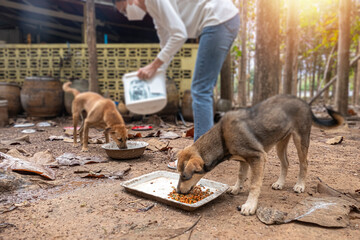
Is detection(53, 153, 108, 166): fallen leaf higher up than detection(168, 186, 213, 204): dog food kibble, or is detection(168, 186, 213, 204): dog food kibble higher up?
detection(168, 186, 213, 204): dog food kibble

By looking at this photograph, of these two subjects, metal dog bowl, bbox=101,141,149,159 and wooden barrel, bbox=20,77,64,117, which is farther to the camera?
wooden barrel, bbox=20,77,64,117

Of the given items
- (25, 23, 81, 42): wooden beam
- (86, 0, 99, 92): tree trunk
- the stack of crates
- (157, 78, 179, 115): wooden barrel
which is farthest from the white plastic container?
(25, 23, 81, 42): wooden beam

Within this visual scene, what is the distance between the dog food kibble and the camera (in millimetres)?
2661

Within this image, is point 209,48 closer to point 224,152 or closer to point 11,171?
point 224,152

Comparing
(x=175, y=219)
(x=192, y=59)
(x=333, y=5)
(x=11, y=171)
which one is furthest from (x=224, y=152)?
(x=333, y=5)

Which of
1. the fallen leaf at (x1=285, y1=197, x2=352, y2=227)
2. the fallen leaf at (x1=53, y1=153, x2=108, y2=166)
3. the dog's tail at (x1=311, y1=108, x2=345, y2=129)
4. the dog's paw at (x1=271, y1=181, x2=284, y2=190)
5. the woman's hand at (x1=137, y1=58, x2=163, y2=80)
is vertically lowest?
the fallen leaf at (x1=53, y1=153, x2=108, y2=166)

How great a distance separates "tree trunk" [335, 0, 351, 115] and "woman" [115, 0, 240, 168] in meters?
7.12

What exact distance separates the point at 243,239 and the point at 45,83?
9.78 metres

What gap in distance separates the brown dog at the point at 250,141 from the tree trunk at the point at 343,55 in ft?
Result: 24.2

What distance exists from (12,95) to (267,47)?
30.2 feet

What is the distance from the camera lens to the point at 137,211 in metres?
2.61

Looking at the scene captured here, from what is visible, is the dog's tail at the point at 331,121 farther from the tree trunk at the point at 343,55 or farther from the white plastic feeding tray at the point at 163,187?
the tree trunk at the point at 343,55

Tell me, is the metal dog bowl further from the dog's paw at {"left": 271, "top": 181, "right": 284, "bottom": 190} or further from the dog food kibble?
the dog's paw at {"left": 271, "top": 181, "right": 284, "bottom": 190}

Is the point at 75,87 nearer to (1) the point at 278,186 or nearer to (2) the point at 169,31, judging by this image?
(2) the point at 169,31
